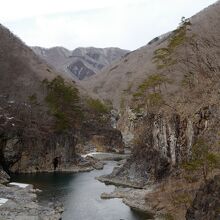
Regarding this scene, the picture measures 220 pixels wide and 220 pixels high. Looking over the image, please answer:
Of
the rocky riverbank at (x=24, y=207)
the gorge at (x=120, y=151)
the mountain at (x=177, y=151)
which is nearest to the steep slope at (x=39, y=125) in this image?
the gorge at (x=120, y=151)

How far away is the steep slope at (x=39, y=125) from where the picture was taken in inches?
3012

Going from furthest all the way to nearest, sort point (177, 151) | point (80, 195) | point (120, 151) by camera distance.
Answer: point (120, 151)
point (177, 151)
point (80, 195)

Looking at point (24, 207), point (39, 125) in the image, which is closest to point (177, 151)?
point (24, 207)

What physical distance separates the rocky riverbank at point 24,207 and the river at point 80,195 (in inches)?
40.4

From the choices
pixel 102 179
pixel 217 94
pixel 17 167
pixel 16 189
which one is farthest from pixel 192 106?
pixel 17 167

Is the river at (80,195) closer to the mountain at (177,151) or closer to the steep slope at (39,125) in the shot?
the mountain at (177,151)

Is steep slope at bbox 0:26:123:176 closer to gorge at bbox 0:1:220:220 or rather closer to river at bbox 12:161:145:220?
gorge at bbox 0:1:220:220

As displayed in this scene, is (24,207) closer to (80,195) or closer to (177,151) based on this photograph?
(80,195)

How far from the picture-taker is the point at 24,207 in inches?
1914

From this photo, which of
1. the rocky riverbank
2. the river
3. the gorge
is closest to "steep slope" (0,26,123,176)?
the gorge

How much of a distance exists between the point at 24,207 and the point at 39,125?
113 ft

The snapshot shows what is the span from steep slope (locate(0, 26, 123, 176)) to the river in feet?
15.6

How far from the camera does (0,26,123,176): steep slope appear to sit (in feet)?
251

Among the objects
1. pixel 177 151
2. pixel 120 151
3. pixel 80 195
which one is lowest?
pixel 80 195
